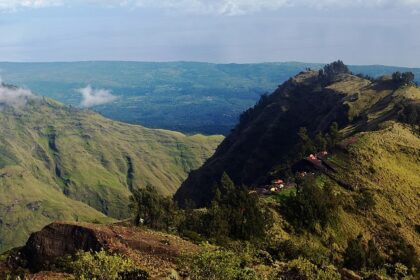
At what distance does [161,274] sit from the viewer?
75438mm

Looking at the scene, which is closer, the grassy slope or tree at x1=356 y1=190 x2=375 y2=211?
the grassy slope

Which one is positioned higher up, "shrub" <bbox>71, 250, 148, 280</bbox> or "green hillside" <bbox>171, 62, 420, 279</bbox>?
"shrub" <bbox>71, 250, 148, 280</bbox>

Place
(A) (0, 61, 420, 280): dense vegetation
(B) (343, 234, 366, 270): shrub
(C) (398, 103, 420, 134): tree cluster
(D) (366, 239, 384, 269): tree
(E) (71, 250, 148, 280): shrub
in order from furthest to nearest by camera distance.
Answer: (C) (398, 103, 420, 134): tree cluster < (D) (366, 239, 384, 269): tree < (B) (343, 234, 366, 270): shrub < (A) (0, 61, 420, 280): dense vegetation < (E) (71, 250, 148, 280): shrub

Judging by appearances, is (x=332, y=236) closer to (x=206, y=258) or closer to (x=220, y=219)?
(x=220, y=219)

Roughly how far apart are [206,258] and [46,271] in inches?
1485

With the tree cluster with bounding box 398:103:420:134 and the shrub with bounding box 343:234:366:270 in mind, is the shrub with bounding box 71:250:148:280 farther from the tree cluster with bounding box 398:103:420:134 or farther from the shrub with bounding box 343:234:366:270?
the tree cluster with bounding box 398:103:420:134

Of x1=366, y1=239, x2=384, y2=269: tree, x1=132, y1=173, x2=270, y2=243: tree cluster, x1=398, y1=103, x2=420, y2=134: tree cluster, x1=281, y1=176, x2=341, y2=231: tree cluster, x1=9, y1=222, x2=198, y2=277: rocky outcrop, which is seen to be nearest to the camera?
x1=9, y1=222, x2=198, y2=277: rocky outcrop

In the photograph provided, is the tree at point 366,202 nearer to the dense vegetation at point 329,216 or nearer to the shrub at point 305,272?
the dense vegetation at point 329,216

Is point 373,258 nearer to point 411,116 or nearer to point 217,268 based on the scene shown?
point 217,268

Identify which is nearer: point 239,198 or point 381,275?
point 381,275

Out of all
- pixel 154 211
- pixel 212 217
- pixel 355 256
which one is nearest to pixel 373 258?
pixel 355 256

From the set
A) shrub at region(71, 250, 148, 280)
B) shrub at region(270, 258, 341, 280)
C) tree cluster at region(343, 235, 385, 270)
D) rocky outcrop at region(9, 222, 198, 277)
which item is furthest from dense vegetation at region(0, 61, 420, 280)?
shrub at region(71, 250, 148, 280)

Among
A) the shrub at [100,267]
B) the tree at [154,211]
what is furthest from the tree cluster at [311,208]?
the shrub at [100,267]

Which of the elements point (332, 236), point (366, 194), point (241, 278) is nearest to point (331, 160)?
point (366, 194)
